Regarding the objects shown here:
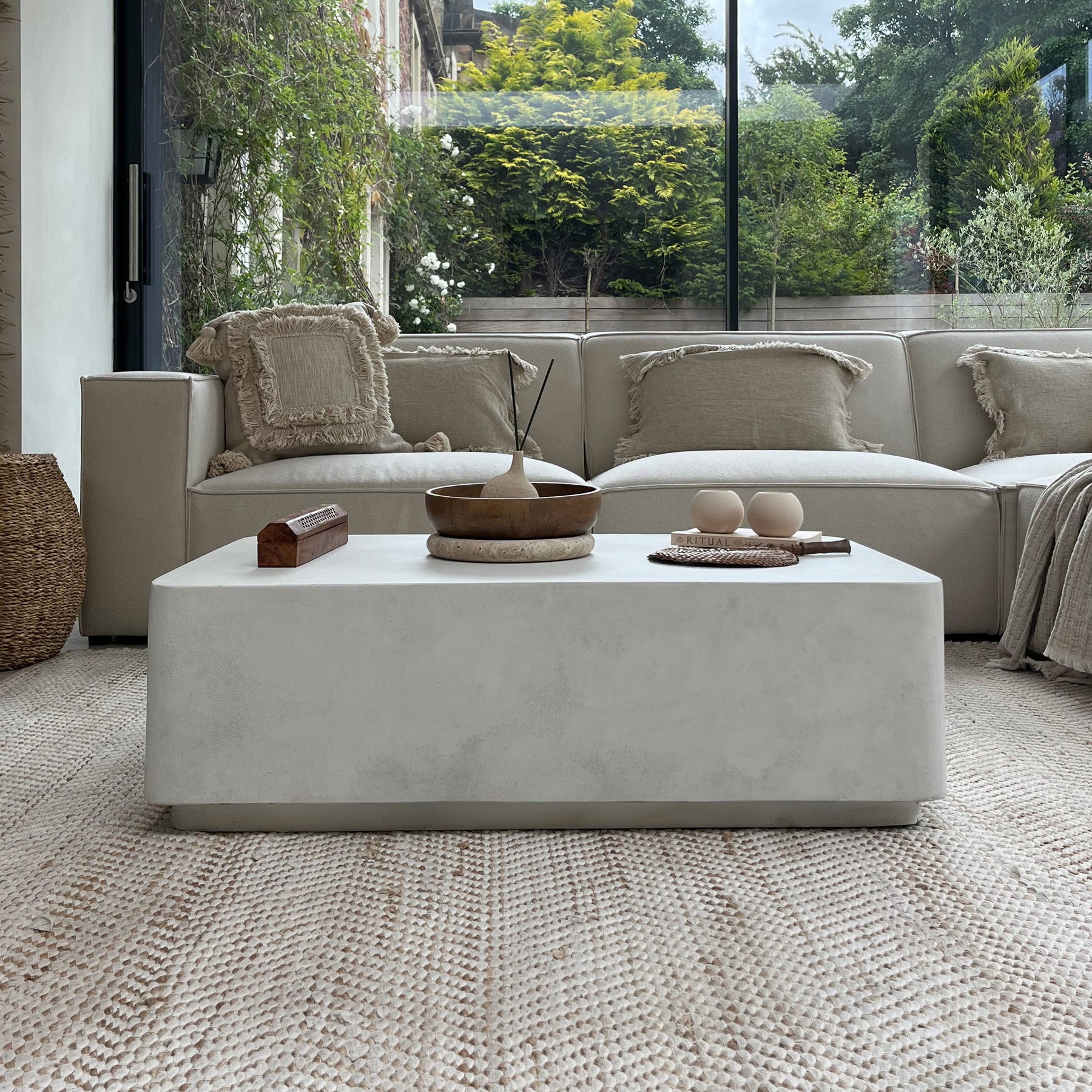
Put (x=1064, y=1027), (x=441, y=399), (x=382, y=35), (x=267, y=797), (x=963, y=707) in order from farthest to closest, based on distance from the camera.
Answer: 1. (x=382, y=35)
2. (x=441, y=399)
3. (x=963, y=707)
4. (x=267, y=797)
5. (x=1064, y=1027)

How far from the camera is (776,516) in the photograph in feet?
5.20

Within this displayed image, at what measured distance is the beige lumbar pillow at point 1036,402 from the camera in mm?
2879

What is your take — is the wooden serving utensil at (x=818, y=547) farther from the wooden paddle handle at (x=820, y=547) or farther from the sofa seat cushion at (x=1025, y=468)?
the sofa seat cushion at (x=1025, y=468)

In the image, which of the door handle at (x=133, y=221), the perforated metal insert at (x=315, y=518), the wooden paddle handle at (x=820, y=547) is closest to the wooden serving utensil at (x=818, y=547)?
the wooden paddle handle at (x=820, y=547)

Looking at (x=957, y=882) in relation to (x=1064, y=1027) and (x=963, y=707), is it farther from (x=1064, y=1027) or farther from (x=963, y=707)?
(x=963, y=707)

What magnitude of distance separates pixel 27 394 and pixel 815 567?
2.78 m

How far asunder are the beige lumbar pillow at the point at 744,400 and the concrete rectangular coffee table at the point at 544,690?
1.65 meters

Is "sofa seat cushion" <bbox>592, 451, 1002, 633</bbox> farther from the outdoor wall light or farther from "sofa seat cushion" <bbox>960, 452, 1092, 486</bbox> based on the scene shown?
the outdoor wall light

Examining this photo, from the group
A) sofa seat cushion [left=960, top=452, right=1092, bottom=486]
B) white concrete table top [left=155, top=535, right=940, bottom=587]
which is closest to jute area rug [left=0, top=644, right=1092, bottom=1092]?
white concrete table top [left=155, top=535, right=940, bottom=587]

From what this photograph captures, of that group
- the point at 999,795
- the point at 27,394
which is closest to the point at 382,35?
the point at 27,394

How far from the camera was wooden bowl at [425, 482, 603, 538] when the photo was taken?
1.43 meters

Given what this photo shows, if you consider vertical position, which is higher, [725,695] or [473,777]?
[725,695]

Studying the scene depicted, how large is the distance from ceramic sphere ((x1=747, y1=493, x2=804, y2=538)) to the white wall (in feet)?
8.36

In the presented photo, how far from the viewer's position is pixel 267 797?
130 centimetres
